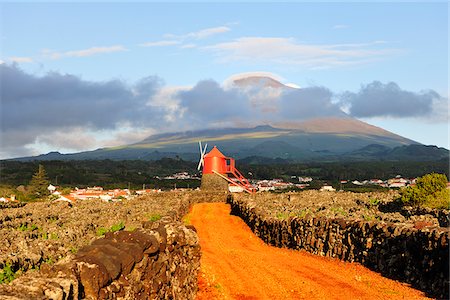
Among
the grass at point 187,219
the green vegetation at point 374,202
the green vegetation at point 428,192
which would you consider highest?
the green vegetation at point 428,192

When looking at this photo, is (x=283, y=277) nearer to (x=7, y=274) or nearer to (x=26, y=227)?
(x=7, y=274)

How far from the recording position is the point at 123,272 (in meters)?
12.3

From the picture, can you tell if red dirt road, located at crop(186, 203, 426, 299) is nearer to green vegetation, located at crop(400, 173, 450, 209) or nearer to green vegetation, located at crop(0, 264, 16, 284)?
green vegetation, located at crop(0, 264, 16, 284)

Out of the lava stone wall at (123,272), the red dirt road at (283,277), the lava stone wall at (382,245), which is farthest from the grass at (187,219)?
the lava stone wall at (123,272)

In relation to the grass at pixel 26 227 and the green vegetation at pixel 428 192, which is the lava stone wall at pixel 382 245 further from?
the green vegetation at pixel 428 192

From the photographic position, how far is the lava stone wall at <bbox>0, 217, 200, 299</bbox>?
8773 mm

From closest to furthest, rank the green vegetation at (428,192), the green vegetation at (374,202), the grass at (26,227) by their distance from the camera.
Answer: the grass at (26,227) → the green vegetation at (428,192) → the green vegetation at (374,202)

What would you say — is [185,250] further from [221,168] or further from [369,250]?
[221,168]

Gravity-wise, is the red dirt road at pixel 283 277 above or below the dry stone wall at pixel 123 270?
below

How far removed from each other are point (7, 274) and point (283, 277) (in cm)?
1255

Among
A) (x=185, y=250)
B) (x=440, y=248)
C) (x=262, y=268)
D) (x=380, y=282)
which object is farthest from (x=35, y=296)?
(x=262, y=268)

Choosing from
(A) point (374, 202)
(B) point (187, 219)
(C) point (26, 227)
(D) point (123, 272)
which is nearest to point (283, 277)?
(D) point (123, 272)

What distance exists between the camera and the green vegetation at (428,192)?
47.0 meters

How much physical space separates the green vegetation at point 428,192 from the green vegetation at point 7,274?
123 feet
